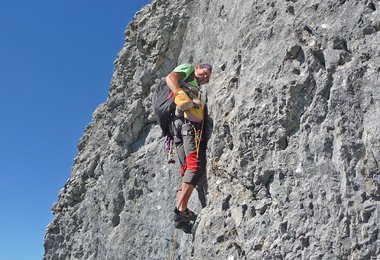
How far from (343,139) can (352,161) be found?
292 millimetres

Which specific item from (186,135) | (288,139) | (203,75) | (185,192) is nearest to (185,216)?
(185,192)

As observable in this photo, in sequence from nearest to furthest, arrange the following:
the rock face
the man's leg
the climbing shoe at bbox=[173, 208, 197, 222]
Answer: the rock face, the man's leg, the climbing shoe at bbox=[173, 208, 197, 222]

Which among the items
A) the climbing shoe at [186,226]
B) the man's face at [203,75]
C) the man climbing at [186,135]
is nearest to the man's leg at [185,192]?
the man climbing at [186,135]

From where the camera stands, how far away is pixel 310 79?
6.68m

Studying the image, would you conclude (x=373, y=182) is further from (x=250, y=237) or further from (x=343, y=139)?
(x=250, y=237)

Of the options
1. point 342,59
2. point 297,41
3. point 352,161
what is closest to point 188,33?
point 297,41

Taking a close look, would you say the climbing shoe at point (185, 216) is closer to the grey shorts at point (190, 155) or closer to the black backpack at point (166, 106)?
the grey shorts at point (190, 155)

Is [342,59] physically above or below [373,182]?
above

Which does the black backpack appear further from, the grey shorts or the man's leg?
the man's leg

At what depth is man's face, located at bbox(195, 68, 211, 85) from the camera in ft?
30.5

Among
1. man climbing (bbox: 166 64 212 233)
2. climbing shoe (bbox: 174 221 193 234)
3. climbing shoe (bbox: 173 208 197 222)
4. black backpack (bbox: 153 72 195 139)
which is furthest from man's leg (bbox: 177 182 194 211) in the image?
black backpack (bbox: 153 72 195 139)

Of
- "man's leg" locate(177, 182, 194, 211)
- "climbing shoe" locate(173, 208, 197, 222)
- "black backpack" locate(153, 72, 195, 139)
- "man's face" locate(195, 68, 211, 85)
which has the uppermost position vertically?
Result: "man's face" locate(195, 68, 211, 85)

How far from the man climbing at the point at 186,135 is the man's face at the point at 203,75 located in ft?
0.99

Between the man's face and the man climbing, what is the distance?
301mm
